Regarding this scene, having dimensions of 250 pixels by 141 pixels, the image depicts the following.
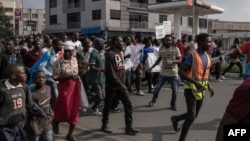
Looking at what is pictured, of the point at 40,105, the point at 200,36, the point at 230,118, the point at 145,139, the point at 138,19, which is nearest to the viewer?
the point at 230,118

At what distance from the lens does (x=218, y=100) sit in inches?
386

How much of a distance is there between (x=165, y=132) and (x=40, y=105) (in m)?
2.68

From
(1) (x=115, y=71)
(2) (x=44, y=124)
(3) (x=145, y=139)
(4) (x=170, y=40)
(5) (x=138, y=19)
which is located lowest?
(3) (x=145, y=139)

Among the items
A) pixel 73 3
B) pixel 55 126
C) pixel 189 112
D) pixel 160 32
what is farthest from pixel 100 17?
pixel 189 112

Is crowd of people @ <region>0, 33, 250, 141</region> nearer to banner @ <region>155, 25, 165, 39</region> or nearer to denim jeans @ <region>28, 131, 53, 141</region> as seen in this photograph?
denim jeans @ <region>28, 131, 53, 141</region>

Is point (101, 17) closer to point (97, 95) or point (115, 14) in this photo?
point (115, 14)

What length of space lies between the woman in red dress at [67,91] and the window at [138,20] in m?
43.7

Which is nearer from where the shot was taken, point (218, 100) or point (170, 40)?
point (170, 40)

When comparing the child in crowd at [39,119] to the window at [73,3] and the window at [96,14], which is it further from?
the window at [73,3]

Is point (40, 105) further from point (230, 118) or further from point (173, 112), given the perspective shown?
point (173, 112)

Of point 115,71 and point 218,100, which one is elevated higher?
point 115,71

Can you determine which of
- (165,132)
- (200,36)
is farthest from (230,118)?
(165,132)

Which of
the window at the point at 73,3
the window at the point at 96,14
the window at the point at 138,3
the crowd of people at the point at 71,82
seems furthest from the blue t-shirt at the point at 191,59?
the window at the point at 73,3

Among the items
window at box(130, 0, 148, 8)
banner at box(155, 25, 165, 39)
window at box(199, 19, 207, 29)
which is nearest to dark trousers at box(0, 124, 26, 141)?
banner at box(155, 25, 165, 39)
